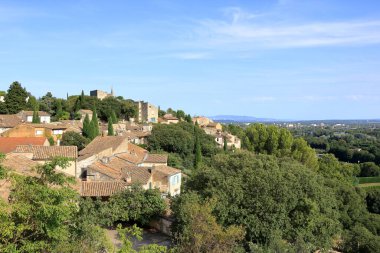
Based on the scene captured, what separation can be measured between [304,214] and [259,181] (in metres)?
3.46

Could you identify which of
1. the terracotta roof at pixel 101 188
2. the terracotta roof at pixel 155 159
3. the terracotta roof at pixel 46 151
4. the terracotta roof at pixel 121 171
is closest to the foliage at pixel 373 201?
the terracotta roof at pixel 155 159

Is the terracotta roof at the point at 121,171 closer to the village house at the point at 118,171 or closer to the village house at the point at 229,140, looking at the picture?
the village house at the point at 118,171

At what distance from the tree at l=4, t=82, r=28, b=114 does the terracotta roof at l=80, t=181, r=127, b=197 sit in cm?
3771

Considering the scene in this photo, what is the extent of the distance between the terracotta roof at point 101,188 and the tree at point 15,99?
124ft

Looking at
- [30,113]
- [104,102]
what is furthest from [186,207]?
[104,102]

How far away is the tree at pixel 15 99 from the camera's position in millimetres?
58875

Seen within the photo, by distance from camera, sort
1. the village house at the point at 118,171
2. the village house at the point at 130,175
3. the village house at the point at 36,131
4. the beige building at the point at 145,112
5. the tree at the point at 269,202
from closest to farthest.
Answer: the tree at the point at 269,202
the village house at the point at 118,171
the village house at the point at 130,175
the village house at the point at 36,131
the beige building at the point at 145,112

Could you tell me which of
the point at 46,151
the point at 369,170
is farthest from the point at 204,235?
the point at 369,170

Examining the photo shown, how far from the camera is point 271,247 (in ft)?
59.8

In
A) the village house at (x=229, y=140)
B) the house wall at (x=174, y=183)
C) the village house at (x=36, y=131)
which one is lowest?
the house wall at (x=174, y=183)

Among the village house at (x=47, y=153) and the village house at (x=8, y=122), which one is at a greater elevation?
the village house at (x=8, y=122)

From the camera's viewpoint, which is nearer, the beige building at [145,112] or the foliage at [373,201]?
the foliage at [373,201]

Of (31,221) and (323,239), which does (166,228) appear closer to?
(323,239)

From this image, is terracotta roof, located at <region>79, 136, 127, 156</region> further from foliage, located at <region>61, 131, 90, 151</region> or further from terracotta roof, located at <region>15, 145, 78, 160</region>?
terracotta roof, located at <region>15, 145, 78, 160</region>
